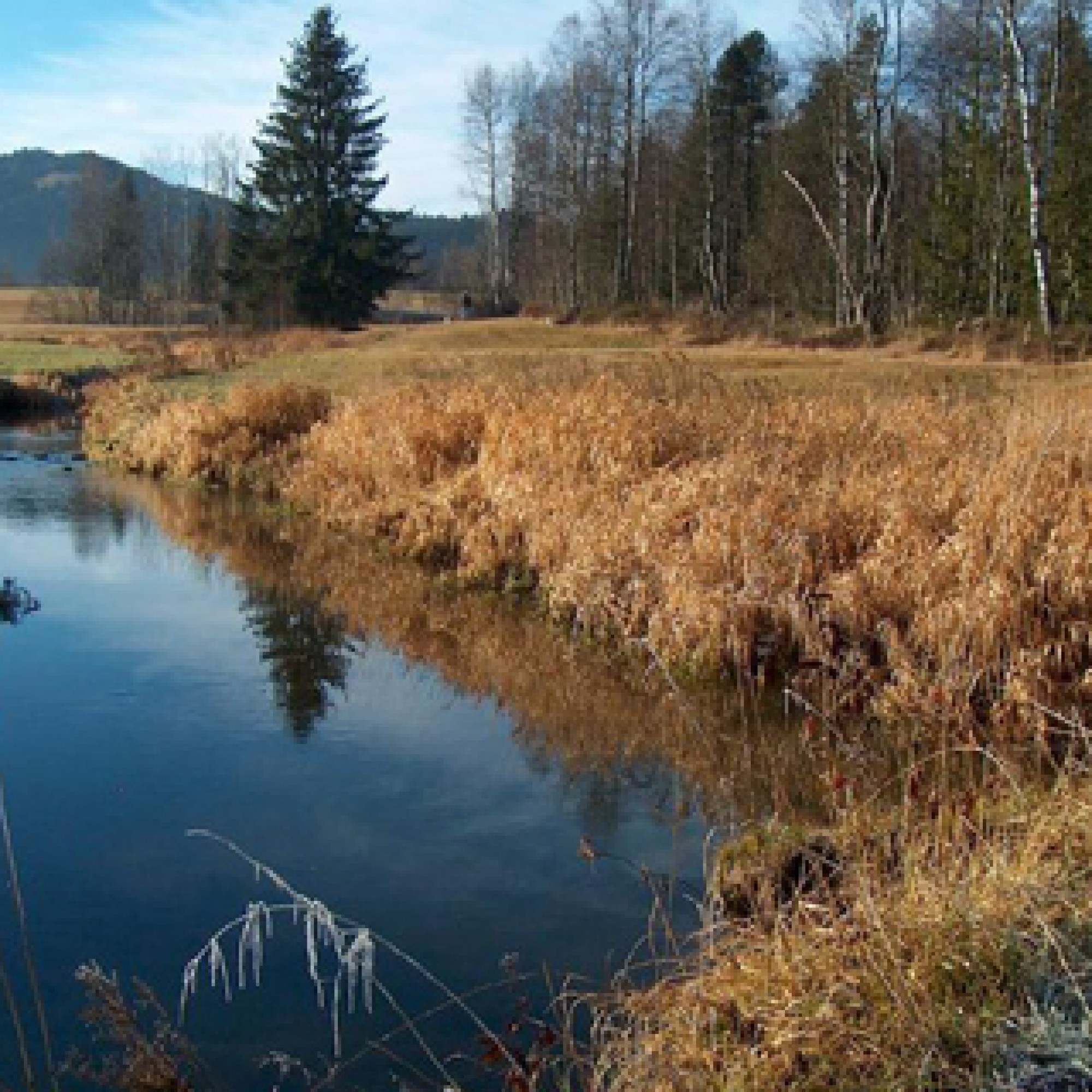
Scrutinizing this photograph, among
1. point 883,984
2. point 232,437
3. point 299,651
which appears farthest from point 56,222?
point 883,984

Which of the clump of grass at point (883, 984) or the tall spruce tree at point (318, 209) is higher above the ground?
the tall spruce tree at point (318, 209)

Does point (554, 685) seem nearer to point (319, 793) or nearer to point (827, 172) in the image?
point (319, 793)

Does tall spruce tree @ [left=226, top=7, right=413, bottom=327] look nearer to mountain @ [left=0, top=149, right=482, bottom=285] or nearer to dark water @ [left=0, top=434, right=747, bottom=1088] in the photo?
dark water @ [left=0, top=434, right=747, bottom=1088]

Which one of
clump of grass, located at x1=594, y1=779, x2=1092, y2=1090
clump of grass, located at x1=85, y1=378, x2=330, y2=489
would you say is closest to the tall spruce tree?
clump of grass, located at x1=85, y1=378, x2=330, y2=489

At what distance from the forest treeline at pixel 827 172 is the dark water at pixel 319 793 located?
14.7 metres

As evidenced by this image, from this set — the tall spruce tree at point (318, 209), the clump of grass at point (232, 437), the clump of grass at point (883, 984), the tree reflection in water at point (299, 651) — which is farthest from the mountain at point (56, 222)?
the clump of grass at point (883, 984)

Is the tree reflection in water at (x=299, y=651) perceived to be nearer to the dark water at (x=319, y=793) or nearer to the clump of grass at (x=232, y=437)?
the dark water at (x=319, y=793)

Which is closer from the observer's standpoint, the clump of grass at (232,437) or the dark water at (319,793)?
the dark water at (319,793)

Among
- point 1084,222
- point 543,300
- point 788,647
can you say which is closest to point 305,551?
point 788,647

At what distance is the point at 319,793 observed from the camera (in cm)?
649

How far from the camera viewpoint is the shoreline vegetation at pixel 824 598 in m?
3.36

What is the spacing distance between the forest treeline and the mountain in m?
41.5

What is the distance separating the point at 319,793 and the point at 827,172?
99.8 ft

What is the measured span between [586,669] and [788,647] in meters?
1.38
